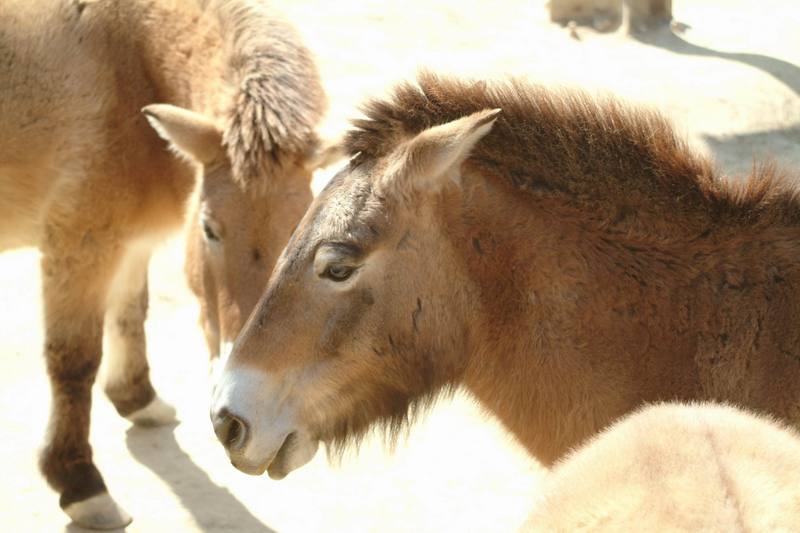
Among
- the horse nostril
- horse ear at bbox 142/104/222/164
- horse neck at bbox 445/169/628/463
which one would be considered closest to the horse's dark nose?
the horse nostril

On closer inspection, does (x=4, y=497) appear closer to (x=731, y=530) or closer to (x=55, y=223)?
(x=55, y=223)

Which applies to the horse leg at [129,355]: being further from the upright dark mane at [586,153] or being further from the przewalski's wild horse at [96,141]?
the upright dark mane at [586,153]

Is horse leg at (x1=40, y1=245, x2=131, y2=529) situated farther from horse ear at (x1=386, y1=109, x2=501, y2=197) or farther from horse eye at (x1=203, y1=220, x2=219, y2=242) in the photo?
horse ear at (x1=386, y1=109, x2=501, y2=197)

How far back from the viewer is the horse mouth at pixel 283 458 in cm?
353

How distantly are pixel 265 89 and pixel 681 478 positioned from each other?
3200 mm

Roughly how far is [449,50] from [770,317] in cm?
895

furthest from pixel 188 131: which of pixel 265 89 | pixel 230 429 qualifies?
pixel 230 429

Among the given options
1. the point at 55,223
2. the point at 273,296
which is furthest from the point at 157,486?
the point at 273,296

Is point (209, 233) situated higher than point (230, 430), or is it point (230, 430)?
point (230, 430)

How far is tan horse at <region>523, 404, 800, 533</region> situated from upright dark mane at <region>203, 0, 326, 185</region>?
2473 millimetres

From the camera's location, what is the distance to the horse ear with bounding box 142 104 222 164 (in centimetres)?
495

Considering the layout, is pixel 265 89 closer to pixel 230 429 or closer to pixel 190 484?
pixel 230 429

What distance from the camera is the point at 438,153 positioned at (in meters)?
3.37

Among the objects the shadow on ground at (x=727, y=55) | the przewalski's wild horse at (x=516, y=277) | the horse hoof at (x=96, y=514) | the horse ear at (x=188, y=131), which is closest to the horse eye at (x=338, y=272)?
the przewalski's wild horse at (x=516, y=277)
